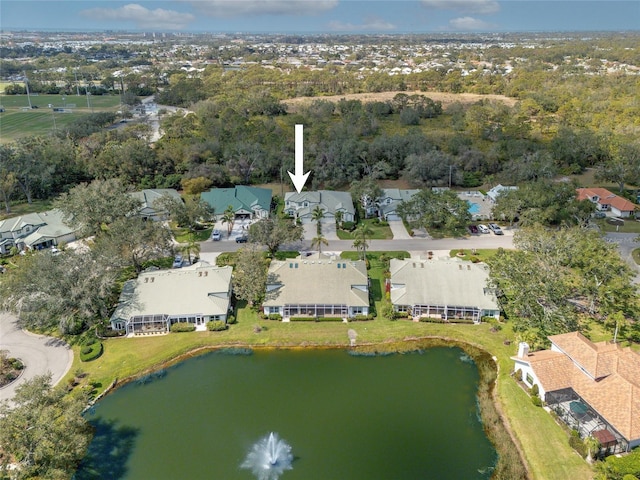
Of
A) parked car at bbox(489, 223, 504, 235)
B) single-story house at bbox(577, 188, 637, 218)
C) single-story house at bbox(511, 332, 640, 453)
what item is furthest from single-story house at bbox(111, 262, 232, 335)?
single-story house at bbox(577, 188, 637, 218)

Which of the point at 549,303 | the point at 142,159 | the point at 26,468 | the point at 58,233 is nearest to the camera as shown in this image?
the point at 26,468

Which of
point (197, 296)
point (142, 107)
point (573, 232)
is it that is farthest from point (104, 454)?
point (142, 107)

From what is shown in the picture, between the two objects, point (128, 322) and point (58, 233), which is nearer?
point (128, 322)

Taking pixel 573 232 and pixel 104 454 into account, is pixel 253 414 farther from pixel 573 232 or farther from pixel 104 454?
pixel 573 232

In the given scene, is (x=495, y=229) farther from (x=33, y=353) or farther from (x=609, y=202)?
(x=33, y=353)

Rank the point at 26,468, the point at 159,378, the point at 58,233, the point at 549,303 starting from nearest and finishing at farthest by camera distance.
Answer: the point at 26,468
the point at 159,378
the point at 549,303
the point at 58,233

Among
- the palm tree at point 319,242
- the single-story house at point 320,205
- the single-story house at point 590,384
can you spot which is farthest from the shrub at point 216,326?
the single-story house at point 320,205

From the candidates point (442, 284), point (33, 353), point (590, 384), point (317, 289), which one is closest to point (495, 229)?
point (442, 284)

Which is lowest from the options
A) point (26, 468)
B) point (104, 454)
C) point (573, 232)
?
point (104, 454)

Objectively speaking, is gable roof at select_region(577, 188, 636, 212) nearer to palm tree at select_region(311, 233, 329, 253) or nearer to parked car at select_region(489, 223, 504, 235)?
parked car at select_region(489, 223, 504, 235)
